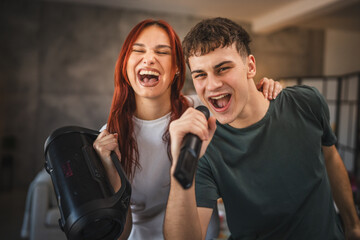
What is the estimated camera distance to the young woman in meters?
0.80

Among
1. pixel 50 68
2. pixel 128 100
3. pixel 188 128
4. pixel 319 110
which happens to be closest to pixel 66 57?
pixel 50 68

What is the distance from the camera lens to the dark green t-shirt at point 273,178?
83 centimetres

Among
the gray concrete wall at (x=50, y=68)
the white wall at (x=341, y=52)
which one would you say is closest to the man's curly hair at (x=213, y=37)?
the gray concrete wall at (x=50, y=68)

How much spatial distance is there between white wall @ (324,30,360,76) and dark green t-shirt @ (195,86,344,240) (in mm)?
5400

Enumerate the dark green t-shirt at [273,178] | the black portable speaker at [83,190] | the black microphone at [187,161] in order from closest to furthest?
the black microphone at [187,161]
the black portable speaker at [83,190]
the dark green t-shirt at [273,178]

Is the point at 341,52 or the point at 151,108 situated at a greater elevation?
the point at 341,52

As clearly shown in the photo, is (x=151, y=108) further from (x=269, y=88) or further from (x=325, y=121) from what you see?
(x=325, y=121)

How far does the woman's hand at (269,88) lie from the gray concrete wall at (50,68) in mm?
3777

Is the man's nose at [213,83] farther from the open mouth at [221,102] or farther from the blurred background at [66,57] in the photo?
the blurred background at [66,57]

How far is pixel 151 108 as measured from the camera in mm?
853

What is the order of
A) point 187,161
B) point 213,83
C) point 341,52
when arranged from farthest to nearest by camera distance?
1. point 341,52
2. point 213,83
3. point 187,161

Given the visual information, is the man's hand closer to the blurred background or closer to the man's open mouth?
the man's open mouth

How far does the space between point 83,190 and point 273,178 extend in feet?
1.72

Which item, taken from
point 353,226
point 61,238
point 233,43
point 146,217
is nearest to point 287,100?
Answer: point 233,43
